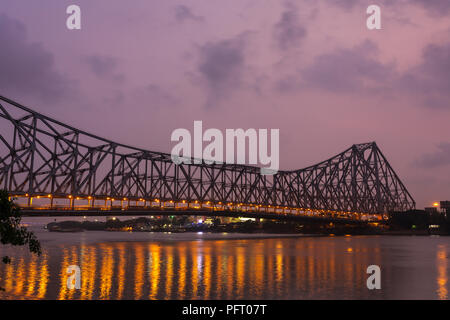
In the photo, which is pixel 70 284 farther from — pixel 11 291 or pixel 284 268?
pixel 284 268

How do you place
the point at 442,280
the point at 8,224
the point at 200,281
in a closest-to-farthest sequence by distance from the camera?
1. the point at 8,224
2. the point at 200,281
3. the point at 442,280

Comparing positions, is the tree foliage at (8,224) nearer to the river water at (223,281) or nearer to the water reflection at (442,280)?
the river water at (223,281)

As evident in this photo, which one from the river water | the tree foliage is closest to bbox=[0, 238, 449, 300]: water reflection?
the river water

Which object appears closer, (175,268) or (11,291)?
(11,291)

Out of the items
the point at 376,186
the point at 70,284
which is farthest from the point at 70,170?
the point at 376,186

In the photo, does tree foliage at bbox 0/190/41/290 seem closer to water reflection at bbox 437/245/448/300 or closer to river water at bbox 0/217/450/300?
river water at bbox 0/217/450/300

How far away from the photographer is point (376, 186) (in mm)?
167750

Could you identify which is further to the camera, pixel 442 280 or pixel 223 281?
pixel 442 280

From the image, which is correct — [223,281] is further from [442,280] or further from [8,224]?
[8,224]

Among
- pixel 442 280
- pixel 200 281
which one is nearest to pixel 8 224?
pixel 200 281

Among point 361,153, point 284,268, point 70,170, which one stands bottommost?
point 284,268
